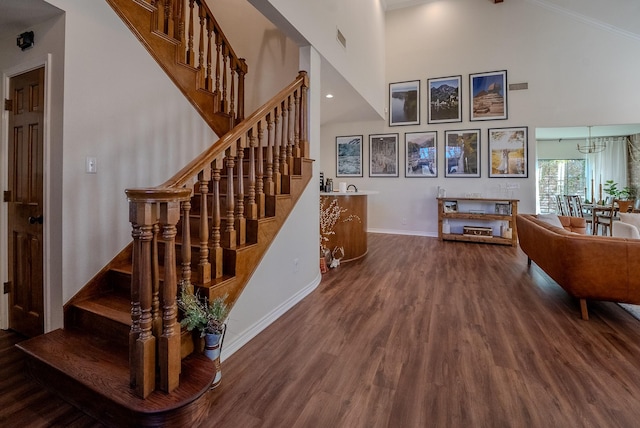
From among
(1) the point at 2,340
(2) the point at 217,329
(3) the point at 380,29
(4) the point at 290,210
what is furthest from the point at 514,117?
(1) the point at 2,340

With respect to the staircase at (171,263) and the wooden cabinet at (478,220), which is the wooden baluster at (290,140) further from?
the wooden cabinet at (478,220)

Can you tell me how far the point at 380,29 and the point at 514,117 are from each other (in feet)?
11.1

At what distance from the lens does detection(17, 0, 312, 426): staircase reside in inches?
56.7

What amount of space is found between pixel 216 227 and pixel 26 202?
1536mm

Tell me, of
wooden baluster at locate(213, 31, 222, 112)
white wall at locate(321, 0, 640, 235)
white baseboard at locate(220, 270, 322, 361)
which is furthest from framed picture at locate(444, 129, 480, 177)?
wooden baluster at locate(213, 31, 222, 112)

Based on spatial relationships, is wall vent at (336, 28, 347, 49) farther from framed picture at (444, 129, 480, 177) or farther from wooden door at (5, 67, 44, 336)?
framed picture at (444, 129, 480, 177)

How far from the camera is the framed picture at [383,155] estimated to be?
283 inches

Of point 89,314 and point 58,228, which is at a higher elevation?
point 58,228

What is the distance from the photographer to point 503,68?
6387 mm

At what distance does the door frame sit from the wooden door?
1.7 inches

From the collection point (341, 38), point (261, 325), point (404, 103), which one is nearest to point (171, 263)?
point (261, 325)

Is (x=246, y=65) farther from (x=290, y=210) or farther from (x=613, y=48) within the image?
(x=613, y=48)

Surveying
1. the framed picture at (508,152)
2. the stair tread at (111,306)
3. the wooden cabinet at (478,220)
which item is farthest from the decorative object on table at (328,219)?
the framed picture at (508,152)

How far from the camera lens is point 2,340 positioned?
7.48ft
